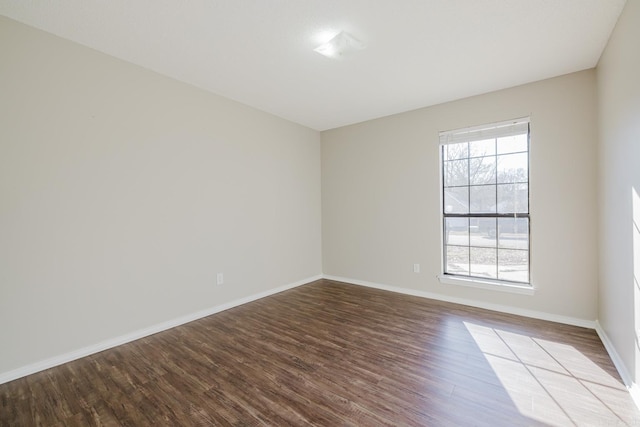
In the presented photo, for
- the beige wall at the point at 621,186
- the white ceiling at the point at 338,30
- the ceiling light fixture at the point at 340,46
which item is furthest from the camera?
the ceiling light fixture at the point at 340,46

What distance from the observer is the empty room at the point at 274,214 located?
187cm

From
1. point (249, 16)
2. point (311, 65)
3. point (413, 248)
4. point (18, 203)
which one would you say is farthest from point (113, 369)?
point (413, 248)

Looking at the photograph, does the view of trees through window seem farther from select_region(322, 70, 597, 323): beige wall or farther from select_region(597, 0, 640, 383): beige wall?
select_region(597, 0, 640, 383): beige wall

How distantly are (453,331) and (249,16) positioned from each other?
3231 mm

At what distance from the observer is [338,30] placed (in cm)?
216

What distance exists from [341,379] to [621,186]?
2484mm

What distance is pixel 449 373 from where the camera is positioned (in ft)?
6.70

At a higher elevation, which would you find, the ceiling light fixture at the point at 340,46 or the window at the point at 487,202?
the ceiling light fixture at the point at 340,46

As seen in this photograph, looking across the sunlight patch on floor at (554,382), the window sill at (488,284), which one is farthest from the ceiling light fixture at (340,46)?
the window sill at (488,284)

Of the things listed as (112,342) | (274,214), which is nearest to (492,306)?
(274,214)

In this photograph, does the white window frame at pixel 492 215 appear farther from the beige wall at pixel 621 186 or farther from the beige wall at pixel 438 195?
the beige wall at pixel 621 186

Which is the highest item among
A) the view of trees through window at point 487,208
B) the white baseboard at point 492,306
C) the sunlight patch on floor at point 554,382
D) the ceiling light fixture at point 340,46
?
the ceiling light fixture at point 340,46

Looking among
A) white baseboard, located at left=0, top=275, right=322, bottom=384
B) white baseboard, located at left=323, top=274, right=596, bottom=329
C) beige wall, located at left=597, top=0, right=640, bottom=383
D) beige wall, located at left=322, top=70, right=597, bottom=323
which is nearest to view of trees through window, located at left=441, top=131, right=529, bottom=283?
beige wall, located at left=322, top=70, right=597, bottom=323

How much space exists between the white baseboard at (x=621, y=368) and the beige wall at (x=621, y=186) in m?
0.04
